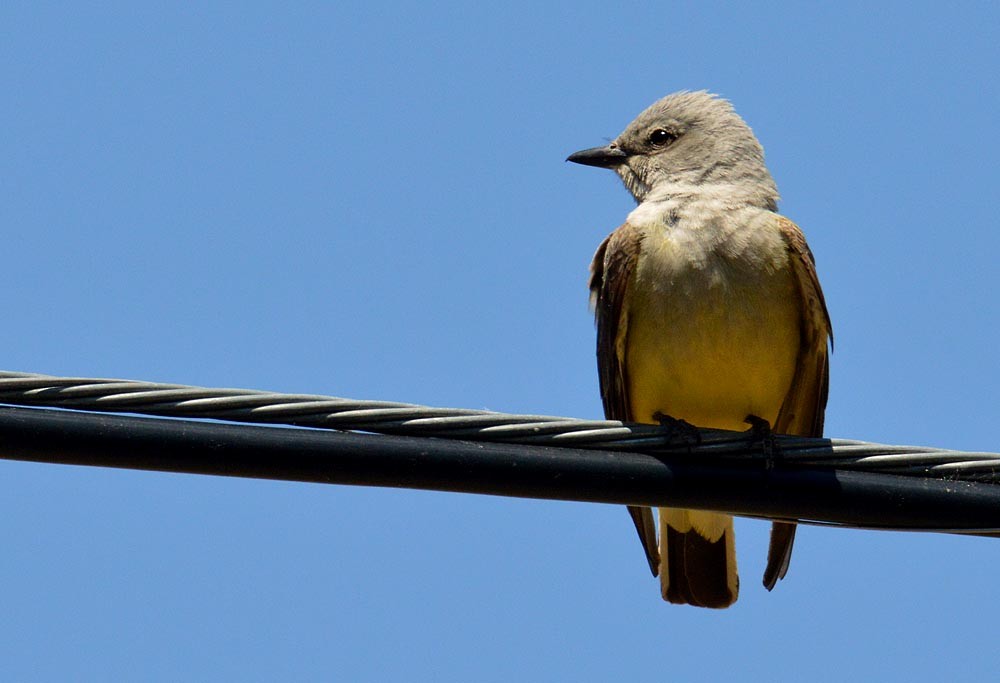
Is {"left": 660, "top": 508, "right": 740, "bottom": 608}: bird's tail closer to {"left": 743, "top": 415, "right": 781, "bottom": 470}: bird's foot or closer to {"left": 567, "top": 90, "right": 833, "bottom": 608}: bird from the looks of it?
{"left": 567, "top": 90, "right": 833, "bottom": 608}: bird

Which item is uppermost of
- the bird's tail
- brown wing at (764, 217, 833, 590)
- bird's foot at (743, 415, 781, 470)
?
brown wing at (764, 217, 833, 590)

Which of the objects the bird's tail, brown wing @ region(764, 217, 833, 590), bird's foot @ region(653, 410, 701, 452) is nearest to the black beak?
brown wing @ region(764, 217, 833, 590)

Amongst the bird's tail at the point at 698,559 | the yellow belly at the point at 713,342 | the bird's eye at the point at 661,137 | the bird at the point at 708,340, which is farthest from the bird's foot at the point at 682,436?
the bird's eye at the point at 661,137

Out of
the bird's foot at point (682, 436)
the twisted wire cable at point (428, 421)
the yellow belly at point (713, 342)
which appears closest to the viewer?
the twisted wire cable at point (428, 421)

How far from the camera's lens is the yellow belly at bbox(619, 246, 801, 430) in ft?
20.3

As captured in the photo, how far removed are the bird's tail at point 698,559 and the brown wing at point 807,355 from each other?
43 centimetres

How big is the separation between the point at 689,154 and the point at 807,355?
1835 mm

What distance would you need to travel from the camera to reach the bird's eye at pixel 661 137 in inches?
319

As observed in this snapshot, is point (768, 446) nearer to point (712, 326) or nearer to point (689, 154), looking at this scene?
point (712, 326)

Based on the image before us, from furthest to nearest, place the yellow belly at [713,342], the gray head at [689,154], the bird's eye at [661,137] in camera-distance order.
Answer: the bird's eye at [661,137]
the gray head at [689,154]
the yellow belly at [713,342]

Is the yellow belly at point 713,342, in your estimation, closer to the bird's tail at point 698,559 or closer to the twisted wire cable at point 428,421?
the bird's tail at point 698,559

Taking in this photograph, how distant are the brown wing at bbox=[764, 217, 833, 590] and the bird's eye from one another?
1.60 metres

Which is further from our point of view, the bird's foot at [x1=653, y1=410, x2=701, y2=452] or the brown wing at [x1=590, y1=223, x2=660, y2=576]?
the brown wing at [x1=590, y1=223, x2=660, y2=576]

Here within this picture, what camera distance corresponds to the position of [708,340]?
20.3 feet
